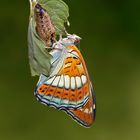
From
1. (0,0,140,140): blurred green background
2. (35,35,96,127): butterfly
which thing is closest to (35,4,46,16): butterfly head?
(35,35,96,127): butterfly

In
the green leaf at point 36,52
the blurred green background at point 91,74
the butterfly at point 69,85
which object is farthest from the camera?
the blurred green background at point 91,74

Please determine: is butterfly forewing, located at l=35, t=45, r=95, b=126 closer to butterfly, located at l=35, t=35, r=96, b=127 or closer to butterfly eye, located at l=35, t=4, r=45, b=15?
butterfly, located at l=35, t=35, r=96, b=127

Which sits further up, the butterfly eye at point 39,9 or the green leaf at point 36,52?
the butterfly eye at point 39,9

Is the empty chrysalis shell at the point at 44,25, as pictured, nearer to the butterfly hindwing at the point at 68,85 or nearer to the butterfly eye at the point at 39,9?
the butterfly eye at the point at 39,9

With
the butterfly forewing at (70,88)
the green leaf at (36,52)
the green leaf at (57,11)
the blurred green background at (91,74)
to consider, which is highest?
the green leaf at (57,11)

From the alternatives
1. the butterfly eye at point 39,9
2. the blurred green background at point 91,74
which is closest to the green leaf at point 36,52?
the butterfly eye at point 39,9

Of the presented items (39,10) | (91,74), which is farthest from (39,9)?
(91,74)

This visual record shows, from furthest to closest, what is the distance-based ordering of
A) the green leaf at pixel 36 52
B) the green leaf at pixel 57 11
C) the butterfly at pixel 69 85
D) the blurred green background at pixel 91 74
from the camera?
the blurred green background at pixel 91 74 → the butterfly at pixel 69 85 → the green leaf at pixel 57 11 → the green leaf at pixel 36 52
